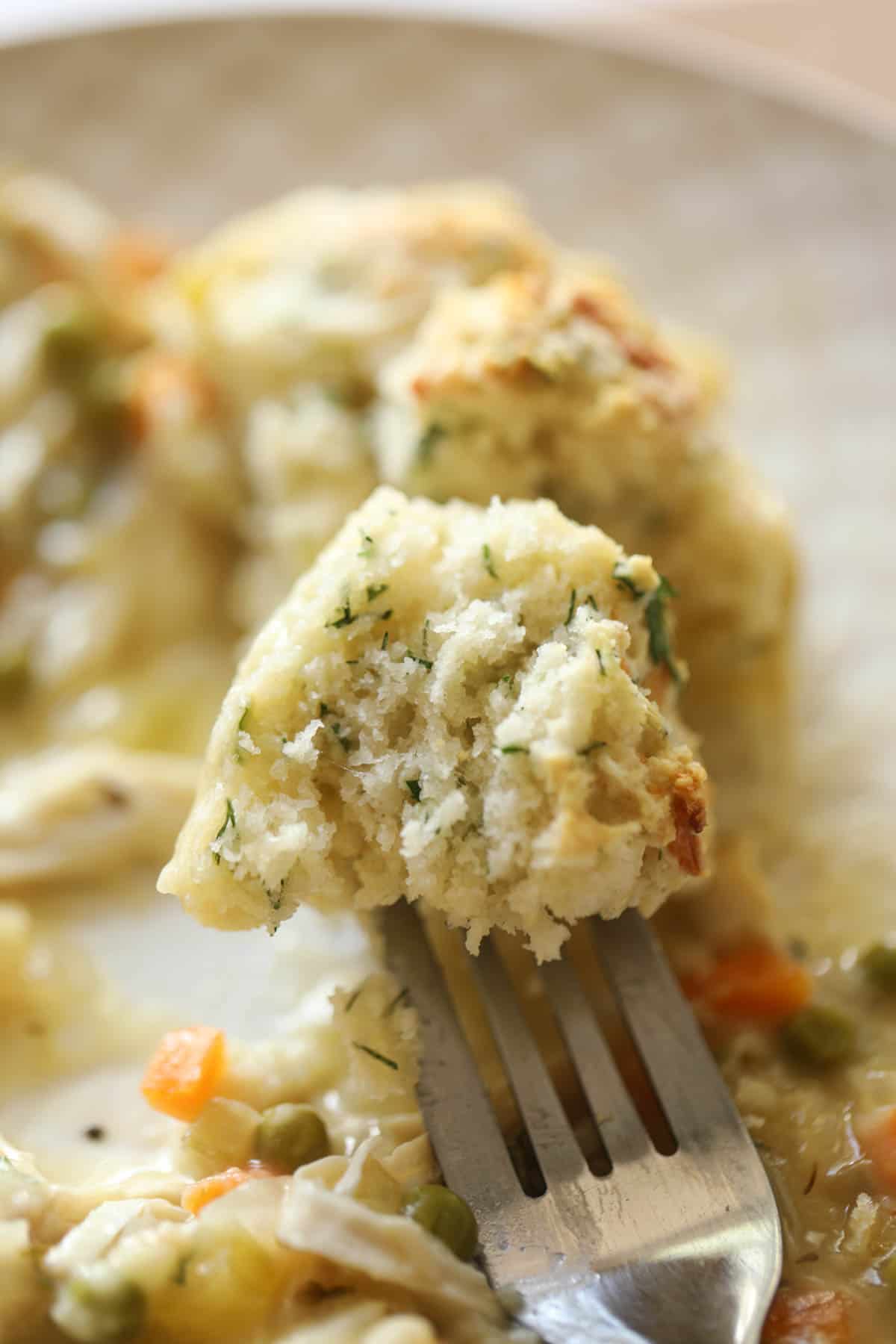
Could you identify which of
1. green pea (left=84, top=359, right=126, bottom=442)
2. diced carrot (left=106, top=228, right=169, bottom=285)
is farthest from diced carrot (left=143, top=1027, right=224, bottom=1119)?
diced carrot (left=106, top=228, right=169, bottom=285)

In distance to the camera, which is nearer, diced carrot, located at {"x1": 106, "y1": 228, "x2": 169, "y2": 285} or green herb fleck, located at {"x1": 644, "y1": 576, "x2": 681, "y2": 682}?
green herb fleck, located at {"x1": 644, "y1": 576, "x2": 681, "y2": 682}

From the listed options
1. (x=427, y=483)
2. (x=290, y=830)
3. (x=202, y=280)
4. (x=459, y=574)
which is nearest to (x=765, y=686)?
(x=427, y=483)

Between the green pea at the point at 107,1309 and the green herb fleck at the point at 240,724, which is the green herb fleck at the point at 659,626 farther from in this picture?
the green pea at the point at 107,1309

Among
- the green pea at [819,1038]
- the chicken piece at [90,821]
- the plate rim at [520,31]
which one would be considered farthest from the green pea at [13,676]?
the plate rim at [520,31]

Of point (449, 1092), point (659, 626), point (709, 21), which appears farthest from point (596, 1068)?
point (709, 21)

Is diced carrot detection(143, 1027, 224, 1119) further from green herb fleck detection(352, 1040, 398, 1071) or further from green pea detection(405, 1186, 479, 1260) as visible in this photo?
green pea detection(405, 1186, 479, 1260)

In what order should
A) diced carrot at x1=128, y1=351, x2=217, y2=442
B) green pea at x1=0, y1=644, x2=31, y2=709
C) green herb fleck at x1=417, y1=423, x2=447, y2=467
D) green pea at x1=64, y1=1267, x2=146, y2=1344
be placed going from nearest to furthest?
green pea at x1=64, y1=1267, x2=146, y2=1344 < green herb fleck at x1=417, y1=423, x2=447, y2=467 < green pea at x1=0, y1=644, x2=31, y2=709 < diced carrot at x1=128, y1=351, x2=217, y2=442

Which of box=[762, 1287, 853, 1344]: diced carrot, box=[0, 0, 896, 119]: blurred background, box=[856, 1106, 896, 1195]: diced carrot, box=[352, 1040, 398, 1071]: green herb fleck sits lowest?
box=[762, 1287, 853, 1344]: diced carrot
